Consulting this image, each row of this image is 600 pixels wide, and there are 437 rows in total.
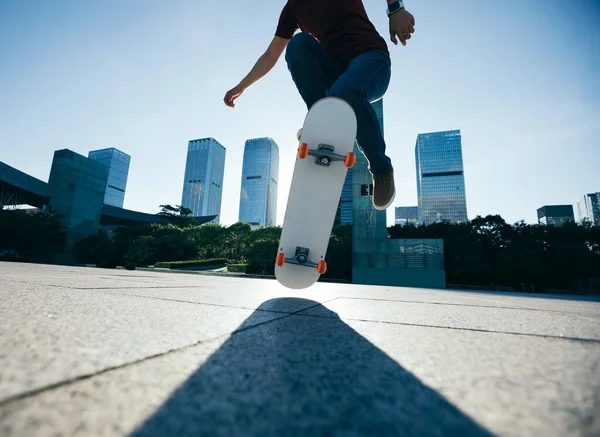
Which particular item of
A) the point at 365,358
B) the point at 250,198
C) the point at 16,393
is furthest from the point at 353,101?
the point at 250,198

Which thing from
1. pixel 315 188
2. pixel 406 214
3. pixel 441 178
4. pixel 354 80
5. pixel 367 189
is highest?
pixel 441 178

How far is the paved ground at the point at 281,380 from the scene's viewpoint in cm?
32

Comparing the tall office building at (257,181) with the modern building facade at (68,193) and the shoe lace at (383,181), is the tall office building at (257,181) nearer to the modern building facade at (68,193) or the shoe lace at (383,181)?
the modern building facade at (68,193)

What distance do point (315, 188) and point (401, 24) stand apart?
3.79 ft

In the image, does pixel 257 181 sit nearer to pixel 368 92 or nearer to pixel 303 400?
pixel 368 92

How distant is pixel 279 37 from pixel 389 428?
2.78 meters

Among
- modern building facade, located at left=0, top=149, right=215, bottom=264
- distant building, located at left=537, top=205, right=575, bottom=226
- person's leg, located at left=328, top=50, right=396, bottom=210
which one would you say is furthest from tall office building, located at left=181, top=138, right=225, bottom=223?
person's leg, located at left=328, top=50, right=396, bottom=210

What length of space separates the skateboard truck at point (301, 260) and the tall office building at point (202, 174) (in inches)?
4265

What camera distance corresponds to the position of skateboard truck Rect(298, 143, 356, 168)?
1.68 meters

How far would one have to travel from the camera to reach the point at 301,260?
1699 millimetres

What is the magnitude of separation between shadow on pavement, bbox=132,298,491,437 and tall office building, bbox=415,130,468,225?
89003 millimetres

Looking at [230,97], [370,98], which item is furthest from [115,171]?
[370,98]

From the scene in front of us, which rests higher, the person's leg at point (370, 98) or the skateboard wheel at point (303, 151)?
the person's leg at point (370, 98)

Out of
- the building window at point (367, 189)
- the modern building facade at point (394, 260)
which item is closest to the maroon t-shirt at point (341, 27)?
the building window at point (367, 189)
